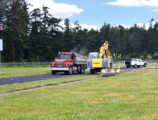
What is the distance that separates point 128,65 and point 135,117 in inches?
2023

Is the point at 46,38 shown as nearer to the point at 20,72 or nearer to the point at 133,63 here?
the point at 133,63

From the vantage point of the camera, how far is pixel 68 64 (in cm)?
3531

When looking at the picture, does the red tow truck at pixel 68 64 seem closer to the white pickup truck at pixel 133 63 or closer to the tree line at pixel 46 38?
the white pickup truck at pixel 133 63

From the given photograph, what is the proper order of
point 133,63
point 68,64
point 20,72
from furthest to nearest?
point 133,63 < point 20,72 < point 68,64

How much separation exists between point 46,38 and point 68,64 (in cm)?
5944

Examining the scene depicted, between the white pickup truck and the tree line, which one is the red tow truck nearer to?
the white pickup truck

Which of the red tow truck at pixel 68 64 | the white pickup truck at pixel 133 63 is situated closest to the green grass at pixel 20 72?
the red tow truck at pixel 68 64

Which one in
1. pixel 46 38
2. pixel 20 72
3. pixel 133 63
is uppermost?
pixel 46 38

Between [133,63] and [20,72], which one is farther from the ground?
[133,63]

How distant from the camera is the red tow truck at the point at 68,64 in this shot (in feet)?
116

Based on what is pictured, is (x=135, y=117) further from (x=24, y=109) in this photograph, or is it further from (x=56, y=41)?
(x=56, y=41)

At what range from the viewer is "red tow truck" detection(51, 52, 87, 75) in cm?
3525

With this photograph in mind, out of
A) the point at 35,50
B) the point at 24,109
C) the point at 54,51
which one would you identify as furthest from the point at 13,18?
the point at 24,109

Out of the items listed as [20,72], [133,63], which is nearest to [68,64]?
[20,72]
